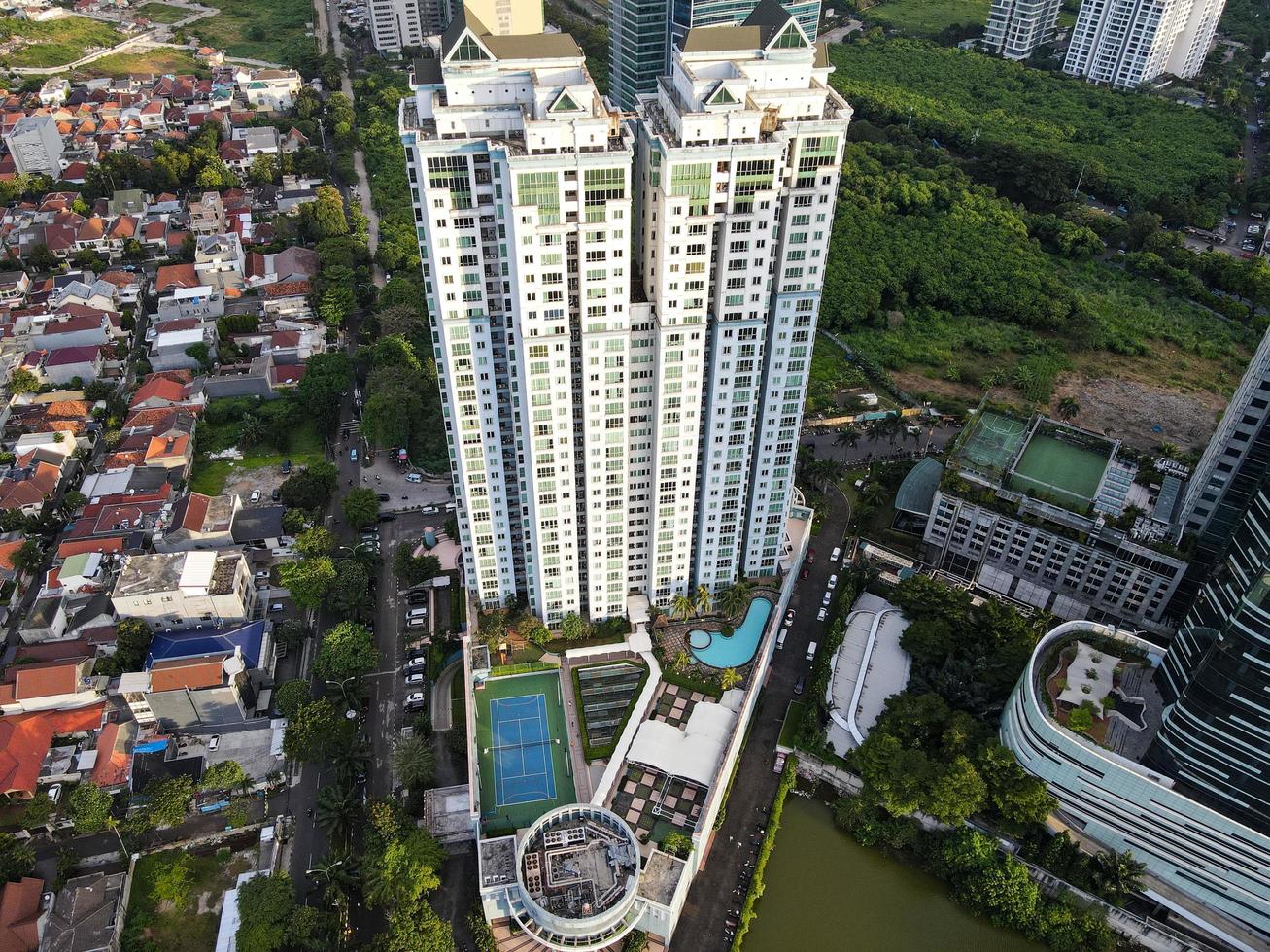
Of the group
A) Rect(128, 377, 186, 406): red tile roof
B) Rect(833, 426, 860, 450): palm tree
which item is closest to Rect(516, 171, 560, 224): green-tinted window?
Rect(833, 426, 860, 450): palm tree

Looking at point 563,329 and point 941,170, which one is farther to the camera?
point 941,170

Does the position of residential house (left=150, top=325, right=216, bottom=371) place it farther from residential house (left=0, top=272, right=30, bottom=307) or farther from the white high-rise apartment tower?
the white high-rise apartment tower

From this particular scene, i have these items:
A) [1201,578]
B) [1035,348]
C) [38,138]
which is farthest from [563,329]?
[38,138]

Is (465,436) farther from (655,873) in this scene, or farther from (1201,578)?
(1201,578)

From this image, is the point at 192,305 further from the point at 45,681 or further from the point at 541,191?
the point at 541,191

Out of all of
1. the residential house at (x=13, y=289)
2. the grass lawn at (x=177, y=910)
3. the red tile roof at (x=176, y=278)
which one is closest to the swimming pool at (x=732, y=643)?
the grass lawn at (x=177, y=910)

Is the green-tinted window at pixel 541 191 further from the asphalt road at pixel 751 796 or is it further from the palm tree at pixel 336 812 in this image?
the palm tree at pixel 336 812
